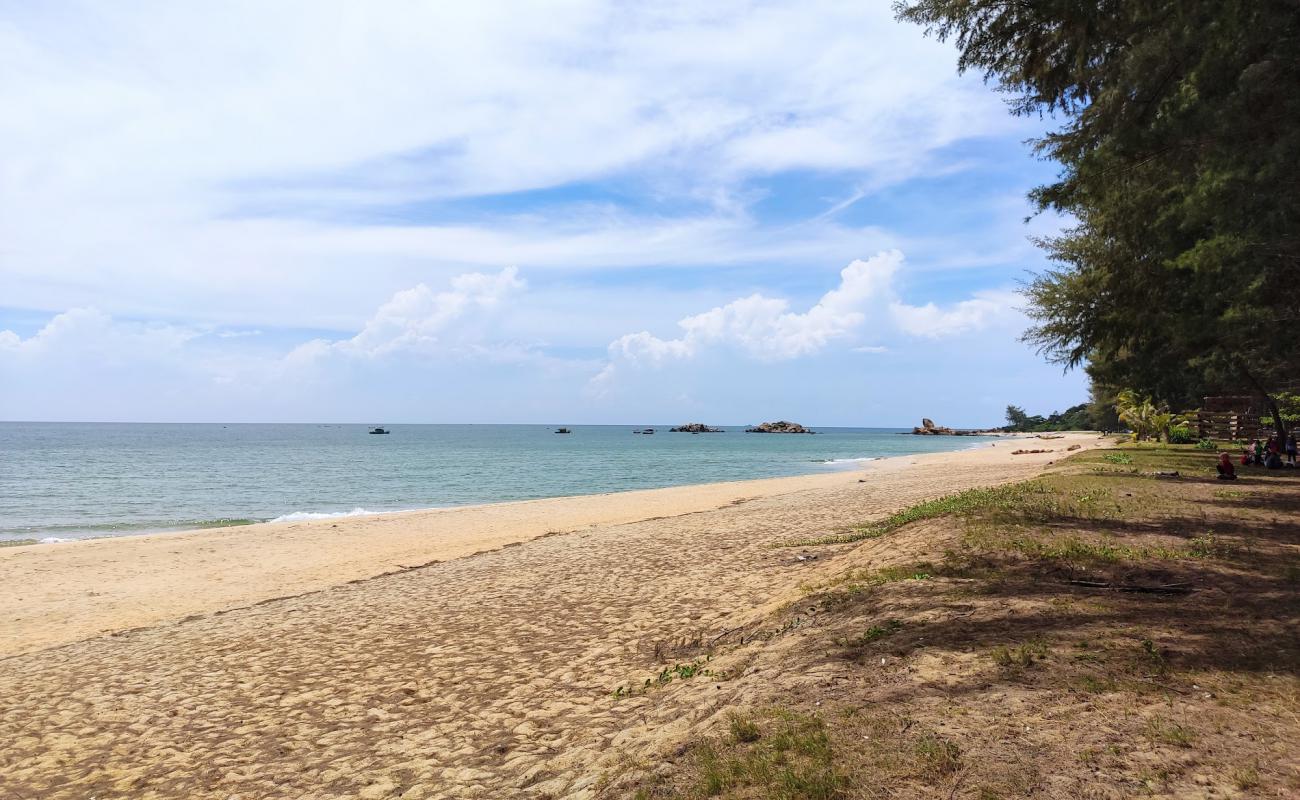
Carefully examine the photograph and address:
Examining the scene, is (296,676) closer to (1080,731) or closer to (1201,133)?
(1080,731)

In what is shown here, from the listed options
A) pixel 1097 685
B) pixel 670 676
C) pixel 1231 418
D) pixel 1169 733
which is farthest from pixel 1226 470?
pixel 1231 418

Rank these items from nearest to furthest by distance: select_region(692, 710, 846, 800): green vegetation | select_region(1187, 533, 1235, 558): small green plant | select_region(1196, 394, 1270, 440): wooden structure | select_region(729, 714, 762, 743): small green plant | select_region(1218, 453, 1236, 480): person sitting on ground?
select_region(692, 710, 846, 800): green vegetation < select_region(729, 714, 762, 743): small green plant < select_region(1187, 533, 1235, 558): small green plant < select_region(1218, 453, 1236, 480): person sitting on ground < select_region(1196, 394, 1270, 440): wooden structure

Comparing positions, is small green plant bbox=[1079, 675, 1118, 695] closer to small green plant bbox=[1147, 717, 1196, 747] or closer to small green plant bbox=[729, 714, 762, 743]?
small green plant bbox=[1147, 717, 1196, 747]

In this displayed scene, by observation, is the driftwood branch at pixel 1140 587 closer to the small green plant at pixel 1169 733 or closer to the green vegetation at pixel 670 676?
the small green plant at pixel 1169 733

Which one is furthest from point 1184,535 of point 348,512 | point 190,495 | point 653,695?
point 190,495

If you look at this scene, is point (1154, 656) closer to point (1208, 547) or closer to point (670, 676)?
point (670, 676)

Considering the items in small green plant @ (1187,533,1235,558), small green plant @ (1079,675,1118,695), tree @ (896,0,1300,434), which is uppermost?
tree @ (896,0,1300,434)

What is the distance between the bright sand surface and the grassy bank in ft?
3.92

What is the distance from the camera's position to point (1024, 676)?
5766 millimetres

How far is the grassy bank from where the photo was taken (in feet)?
14.1

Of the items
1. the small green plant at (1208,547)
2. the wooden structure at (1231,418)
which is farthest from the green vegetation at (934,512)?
the wooden structure at (1231,418)

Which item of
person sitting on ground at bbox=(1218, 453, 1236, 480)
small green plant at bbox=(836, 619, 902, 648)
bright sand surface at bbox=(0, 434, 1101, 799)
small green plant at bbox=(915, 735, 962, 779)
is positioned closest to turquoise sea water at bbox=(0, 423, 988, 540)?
bright sand surface at bbox=(0, 434, 1101, 799)

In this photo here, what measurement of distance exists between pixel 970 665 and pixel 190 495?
48.4 metres

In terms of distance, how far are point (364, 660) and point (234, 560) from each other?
13.6 meters
